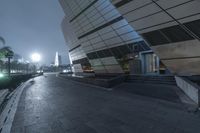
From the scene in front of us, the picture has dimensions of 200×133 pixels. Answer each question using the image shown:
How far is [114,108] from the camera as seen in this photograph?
7566mm

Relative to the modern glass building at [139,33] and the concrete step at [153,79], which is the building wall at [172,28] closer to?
the modern glass building at [139,33]

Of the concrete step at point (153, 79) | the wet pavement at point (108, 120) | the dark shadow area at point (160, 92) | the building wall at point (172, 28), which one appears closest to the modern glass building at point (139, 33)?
the building wall at point (172, 28)

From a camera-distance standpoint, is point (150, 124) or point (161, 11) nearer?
point (150, 124)

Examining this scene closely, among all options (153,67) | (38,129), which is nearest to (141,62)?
(153,67)

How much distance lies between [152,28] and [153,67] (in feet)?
22.1

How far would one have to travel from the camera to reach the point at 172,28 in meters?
15.2

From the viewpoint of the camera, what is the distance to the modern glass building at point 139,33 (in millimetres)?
14242

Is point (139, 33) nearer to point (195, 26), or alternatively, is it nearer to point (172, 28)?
point (172, 28)

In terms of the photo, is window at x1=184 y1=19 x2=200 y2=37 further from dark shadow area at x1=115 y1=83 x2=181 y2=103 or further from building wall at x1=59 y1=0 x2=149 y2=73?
building wall at x1=59 y1=0 x2=149 y2=73

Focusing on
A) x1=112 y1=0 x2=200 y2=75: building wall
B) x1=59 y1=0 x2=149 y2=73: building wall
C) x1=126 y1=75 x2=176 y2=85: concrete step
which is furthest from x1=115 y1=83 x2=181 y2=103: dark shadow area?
x1=59 y1=0 x2=149 y2=73: building wall

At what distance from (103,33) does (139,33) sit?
829 cm

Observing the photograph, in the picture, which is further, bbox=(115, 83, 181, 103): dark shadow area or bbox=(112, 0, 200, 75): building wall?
bbox=(112, 0, 200, 75): building wall

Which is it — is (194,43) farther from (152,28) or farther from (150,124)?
(150,124)

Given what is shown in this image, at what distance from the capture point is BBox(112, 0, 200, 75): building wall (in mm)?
13617
